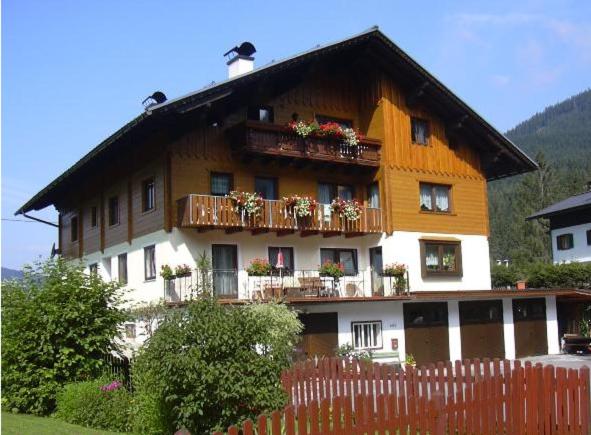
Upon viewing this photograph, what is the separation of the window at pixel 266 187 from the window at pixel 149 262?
4442 millimetres

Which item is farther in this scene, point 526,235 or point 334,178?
point 526,235

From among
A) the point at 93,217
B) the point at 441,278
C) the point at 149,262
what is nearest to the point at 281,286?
the point at 149,262

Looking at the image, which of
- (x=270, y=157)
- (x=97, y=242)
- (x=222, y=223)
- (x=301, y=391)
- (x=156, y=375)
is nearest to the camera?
(x=156, y=375)

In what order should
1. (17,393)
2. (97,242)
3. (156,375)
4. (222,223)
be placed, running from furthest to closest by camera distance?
(97,242) → (222,223) → (17,393) → (156,375)

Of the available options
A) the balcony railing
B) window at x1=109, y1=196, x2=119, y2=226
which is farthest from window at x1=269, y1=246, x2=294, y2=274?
window at x1=109, y1=196, x2=119, y2=226

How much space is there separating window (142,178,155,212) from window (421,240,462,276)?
36.5 ft

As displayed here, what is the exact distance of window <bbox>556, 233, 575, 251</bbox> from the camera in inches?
1885

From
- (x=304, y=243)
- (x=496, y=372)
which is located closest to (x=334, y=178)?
(x=304, y=243)

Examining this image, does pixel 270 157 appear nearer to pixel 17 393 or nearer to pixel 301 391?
pixel 17 393

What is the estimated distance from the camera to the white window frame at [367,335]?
84.1 feet

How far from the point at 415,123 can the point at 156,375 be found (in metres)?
22.0

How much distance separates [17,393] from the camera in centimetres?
1545

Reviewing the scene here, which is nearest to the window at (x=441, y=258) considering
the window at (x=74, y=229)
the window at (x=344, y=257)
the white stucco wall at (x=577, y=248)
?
the window at (x=344, y=257)

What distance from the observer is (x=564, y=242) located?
48.5 m
